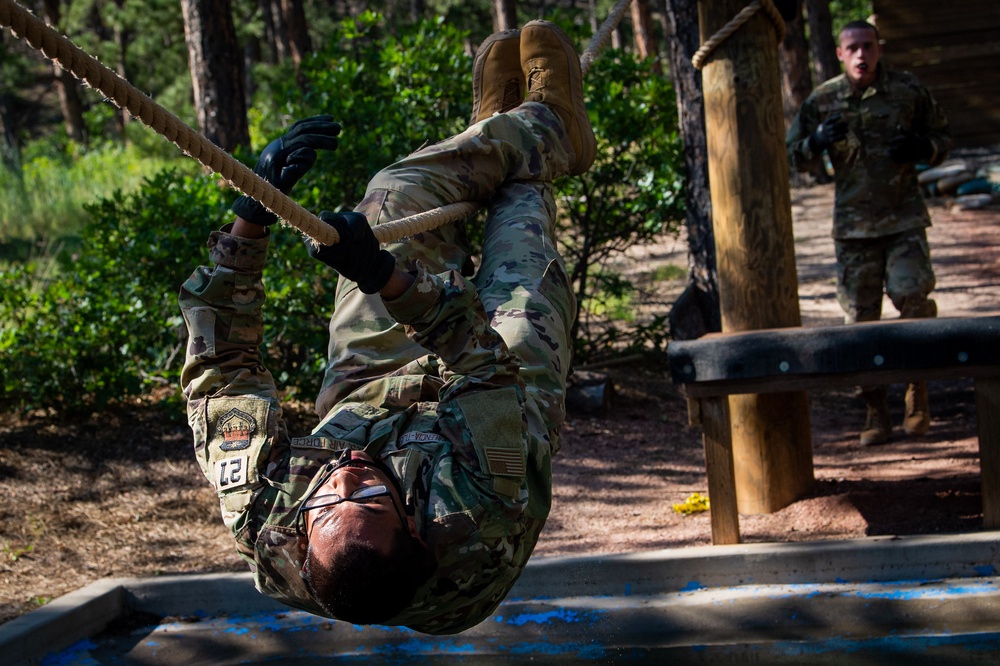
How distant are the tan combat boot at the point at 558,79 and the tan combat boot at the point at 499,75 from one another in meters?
0.09

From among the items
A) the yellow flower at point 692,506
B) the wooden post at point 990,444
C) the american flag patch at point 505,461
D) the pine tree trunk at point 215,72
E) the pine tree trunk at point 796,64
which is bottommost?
the yellow flower at point 692,506

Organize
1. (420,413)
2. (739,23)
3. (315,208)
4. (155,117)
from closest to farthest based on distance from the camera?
(155,117)
(420,413)
(739,23)
(315,208)

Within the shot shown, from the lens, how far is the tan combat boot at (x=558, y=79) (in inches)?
152

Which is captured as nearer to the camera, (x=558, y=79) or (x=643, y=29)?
(x=558, y=79)

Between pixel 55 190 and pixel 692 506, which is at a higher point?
pixel 55 190

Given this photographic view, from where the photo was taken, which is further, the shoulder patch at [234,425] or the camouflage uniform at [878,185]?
the camouflage uniform at [878,185]

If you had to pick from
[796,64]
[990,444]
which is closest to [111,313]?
[990,444]

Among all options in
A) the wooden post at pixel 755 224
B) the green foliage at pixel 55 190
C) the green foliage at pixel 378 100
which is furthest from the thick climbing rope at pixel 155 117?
the green foliage at pixel 55 190

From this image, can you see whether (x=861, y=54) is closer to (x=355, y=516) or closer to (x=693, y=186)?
(x=693, y=186)

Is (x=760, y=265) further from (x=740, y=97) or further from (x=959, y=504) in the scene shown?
(x=959, y=504)

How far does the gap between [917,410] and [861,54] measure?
1872 millimetres

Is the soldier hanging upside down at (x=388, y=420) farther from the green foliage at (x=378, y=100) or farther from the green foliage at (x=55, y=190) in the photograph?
the green foliage at (x=55, y=190)

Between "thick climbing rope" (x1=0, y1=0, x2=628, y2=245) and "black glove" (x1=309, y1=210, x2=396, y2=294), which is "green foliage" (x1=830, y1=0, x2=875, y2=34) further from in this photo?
"thick climbing rope" (x1=0, y1=0, x2=628, y2=245)

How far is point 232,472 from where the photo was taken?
275cm
